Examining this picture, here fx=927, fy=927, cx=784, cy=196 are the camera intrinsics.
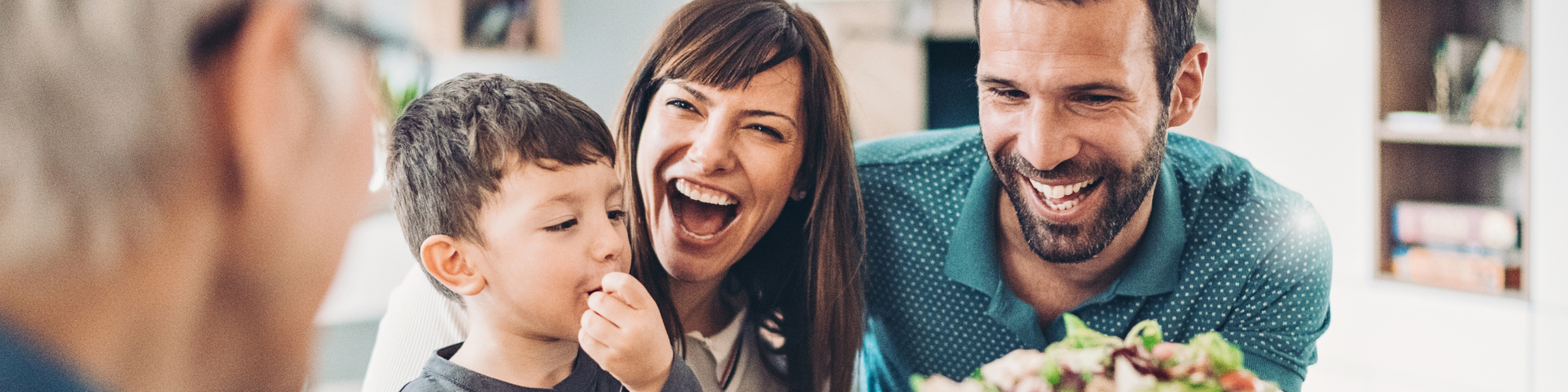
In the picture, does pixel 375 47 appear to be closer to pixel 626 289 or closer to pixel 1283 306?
pixel 626 289

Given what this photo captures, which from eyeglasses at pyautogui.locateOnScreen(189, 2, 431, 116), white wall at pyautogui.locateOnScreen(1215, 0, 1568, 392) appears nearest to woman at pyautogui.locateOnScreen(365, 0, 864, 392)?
eyeglasses at pyautogui.locateOnScreen(189, 2, 431, 116)

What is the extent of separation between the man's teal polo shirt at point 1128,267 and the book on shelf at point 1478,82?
0.90m

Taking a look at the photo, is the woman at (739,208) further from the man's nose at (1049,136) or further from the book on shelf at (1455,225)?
the book on shelf at (1455,225)

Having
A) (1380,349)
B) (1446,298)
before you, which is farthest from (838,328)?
(1446,298)

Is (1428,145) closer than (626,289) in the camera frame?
No

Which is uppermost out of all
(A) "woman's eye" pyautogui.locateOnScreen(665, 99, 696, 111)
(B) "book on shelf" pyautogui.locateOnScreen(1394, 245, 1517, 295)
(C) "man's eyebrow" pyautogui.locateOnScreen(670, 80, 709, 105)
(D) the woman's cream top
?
(C) "man's eyebrow" pyautogui.locateOnScreen(670, 80, 709, 105)

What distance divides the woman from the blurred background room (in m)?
0.06

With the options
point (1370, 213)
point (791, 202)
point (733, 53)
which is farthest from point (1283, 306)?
point (1370, 213)

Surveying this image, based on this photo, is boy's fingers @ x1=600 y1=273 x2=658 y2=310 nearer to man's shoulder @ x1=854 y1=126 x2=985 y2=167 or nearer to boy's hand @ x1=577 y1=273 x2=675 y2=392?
boy's hand @ x1=577 y1=273 x2=675 y2=392

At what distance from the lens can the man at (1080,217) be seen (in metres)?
0.86

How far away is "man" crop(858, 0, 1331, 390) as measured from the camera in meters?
0.86

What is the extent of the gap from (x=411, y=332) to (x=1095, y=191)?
687 millimetres

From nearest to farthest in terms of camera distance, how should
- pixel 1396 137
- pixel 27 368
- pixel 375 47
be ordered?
1. pixel 27 368
2. pixel 375 47
3. pixel 1396 137

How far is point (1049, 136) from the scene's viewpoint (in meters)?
0.87
